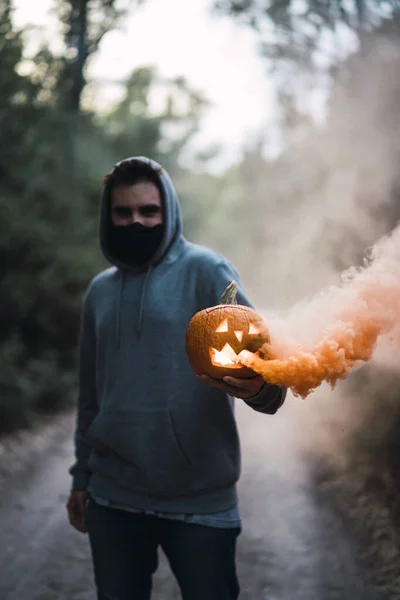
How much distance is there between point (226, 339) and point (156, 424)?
24.5 inches

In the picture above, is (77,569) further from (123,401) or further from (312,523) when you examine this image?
(123,401)

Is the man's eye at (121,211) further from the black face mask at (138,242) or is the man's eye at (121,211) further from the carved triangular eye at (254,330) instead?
the carved triangular eye at (254,330)

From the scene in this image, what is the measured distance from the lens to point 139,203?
8.58ft

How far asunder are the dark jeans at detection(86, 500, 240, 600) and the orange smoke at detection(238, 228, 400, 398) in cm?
84

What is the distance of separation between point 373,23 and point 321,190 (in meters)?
2.83

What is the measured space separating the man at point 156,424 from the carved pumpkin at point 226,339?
0.36m

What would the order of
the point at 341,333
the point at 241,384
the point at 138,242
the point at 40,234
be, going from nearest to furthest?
1. the point at 341,333
2. the point at 241,384
3. the point at 138,242
4. the point at 40,234

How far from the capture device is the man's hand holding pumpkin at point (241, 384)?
185 centimetres

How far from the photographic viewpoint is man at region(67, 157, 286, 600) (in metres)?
2.28

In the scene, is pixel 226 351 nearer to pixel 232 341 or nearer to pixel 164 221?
pixel 232 341

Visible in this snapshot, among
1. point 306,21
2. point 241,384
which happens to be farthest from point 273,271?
point 241,384

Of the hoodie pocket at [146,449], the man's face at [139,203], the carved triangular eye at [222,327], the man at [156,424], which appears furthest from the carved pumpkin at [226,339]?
the man's face at [139,203]

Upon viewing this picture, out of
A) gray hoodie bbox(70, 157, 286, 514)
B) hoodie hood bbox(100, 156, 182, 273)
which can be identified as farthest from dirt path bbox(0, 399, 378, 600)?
hoodie hood bbox(100, 156, 182, 273)

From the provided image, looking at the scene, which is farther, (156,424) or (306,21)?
(306,21)
